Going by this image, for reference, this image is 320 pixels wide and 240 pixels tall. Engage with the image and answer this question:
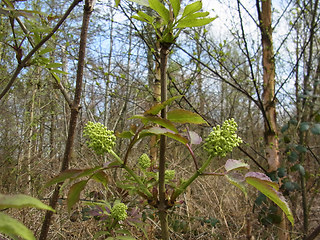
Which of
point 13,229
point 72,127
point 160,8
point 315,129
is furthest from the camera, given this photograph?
point 315,129

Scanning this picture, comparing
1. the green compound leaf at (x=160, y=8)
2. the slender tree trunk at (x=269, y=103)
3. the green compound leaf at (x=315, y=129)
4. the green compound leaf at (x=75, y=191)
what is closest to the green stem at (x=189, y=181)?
the green compound leaf at (x=75, y=191)

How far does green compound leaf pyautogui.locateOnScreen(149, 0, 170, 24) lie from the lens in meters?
0.63

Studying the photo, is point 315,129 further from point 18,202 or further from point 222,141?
point 18,202

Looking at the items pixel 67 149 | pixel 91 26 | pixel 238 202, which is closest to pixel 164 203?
pixel 67 149

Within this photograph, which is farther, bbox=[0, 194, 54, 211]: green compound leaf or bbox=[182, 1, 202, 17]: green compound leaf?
bbox=[182, 1, 202, 17]: green compound leaf

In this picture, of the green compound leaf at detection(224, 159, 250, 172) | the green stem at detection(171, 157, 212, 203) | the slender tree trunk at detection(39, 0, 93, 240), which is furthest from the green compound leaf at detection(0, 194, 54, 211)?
the slender tree trunk at detection(39, 0, 93, 240)

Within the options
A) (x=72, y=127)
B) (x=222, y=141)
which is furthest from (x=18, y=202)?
(x=72, y=127)

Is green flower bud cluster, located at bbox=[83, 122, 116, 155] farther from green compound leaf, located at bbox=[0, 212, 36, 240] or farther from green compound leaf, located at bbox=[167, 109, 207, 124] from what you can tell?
green compound leaf, located at bbox=[0, 212, 36, 240]

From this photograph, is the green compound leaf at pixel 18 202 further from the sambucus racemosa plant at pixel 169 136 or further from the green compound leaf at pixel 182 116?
the green compound leaf at pixel 182 116

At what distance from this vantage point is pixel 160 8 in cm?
64

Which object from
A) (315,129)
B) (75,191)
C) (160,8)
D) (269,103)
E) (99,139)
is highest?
(269,103)

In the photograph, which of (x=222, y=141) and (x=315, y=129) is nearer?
(x=222, y=141)

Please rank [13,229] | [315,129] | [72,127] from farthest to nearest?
[315,129]
[72,127]
[13,229]

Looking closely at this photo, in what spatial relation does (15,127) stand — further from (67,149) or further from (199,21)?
(199,21)
